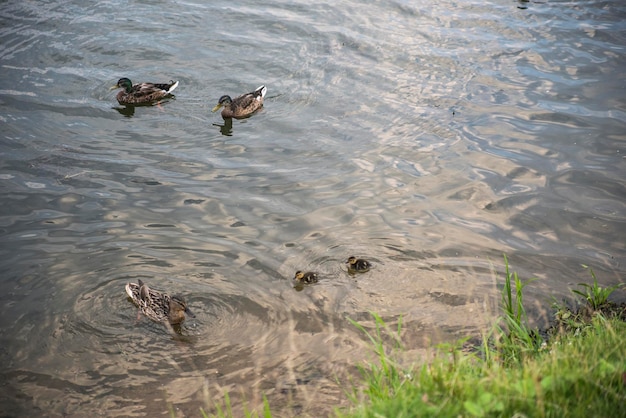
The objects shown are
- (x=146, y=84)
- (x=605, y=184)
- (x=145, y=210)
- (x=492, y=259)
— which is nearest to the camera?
(x=492, y=259)

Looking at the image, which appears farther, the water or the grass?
the water

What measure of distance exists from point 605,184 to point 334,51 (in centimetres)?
574

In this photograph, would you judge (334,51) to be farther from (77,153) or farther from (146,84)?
(77,153)

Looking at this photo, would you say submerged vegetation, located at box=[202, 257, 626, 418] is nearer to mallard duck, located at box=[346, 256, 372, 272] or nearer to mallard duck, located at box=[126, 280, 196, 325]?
mallard duck, located at box=[126, 280, 196, 325]

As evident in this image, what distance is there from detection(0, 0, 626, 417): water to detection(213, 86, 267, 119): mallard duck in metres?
0.18

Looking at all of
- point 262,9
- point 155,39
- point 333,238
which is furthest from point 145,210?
point 262,9

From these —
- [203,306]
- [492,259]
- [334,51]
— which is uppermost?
[334,51]

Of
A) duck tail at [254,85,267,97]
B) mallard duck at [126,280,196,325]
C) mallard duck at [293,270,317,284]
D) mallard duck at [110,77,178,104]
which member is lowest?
mallard duck at [126,280,196,325]

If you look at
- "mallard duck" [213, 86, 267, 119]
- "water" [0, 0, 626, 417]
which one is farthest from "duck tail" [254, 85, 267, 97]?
"water" [0, 0, 626, 417]

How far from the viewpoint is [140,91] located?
10742mm

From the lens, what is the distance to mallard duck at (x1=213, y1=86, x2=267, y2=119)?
1034cm

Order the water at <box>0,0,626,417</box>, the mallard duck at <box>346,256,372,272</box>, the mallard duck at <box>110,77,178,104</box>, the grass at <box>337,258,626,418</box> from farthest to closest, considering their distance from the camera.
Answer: the mallard duck at <box>110,77,178,104</box> → the mallard duck at <box>346,256,372,272</box> → the water at <box>0,0,626,417</box> → the grass at <box>337,258,626,418</box>

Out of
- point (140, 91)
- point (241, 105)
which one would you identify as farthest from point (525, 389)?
point (140, 91)

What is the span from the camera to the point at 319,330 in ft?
21.2
